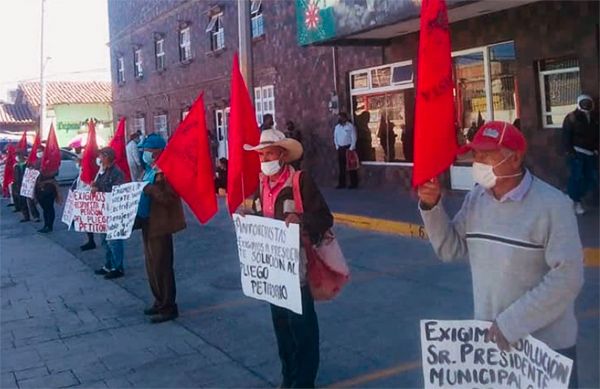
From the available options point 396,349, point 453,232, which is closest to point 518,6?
point 396,349

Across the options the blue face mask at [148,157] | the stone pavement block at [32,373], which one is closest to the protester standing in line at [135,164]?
the blue face mask at [148,157]

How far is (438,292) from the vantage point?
7.76 m

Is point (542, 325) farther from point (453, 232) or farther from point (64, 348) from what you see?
point (64, 348)

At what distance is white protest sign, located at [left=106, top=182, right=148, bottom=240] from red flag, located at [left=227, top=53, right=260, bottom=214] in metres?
2.02

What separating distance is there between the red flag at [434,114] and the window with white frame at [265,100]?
57.6 ft

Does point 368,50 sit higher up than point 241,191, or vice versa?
point 368,50

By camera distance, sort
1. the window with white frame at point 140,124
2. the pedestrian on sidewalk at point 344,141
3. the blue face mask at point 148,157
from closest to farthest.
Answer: the blue face mask at point 148,157
the pedestrian on sidewalk at point 344,141
the window with white frame at point 140,124

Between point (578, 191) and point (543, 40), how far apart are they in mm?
2661

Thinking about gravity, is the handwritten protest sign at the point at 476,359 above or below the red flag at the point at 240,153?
below

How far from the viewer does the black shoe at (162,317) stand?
7441 mm

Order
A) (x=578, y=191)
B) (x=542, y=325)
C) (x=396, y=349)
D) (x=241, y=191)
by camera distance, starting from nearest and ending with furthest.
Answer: (x=542, y=325) → (x=241, y=191) → (x=396, y=349) → (x=578, y=191)

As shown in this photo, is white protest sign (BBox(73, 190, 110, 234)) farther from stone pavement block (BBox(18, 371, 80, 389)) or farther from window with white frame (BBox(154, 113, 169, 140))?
window with white frame (BBox(154, 113, 169, 140))

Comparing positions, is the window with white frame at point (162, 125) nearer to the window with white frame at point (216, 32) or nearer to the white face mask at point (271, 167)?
the window with white frame at point (216, 32)

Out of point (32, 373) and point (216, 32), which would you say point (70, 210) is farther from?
point (216, 32)
